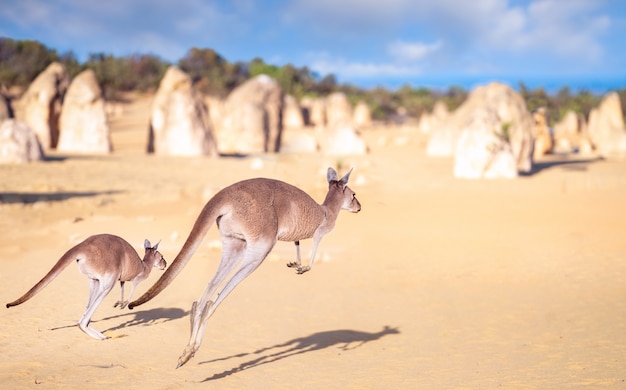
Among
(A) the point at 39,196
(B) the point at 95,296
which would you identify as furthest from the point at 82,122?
(B) the point at 95,296

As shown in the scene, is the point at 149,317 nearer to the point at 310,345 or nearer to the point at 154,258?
the point at 310,345

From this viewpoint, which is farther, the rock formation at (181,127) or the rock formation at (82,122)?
the rock formation at (82,122)

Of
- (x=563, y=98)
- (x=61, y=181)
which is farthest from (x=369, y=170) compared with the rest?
(x=563, y=98)

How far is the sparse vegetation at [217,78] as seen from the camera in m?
46.6

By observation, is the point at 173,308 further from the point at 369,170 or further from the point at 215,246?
the point at 369,170

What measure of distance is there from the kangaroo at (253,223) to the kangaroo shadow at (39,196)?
1227cm

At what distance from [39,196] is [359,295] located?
9.41 meters

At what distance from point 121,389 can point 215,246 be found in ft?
21.5

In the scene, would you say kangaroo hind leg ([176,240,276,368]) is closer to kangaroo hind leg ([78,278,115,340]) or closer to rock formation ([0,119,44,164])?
kangaroo hind leg ([78,278,115,340])

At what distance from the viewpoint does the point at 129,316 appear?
742 centimetres

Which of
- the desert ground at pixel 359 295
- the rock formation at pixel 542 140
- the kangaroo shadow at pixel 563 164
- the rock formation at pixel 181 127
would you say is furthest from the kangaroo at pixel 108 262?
the rock formation at pixel 542 140

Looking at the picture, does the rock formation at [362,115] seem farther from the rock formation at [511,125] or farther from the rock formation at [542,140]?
the rock formation at [511,125]

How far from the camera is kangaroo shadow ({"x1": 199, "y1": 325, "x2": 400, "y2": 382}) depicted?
257 inches

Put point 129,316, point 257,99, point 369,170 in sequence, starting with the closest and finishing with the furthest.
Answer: point 129,316 < point 369,170 < point 257,99
